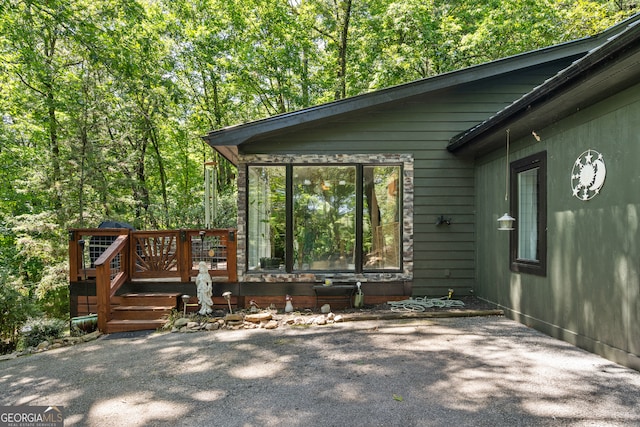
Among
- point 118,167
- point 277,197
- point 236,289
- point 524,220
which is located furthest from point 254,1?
point 524,220

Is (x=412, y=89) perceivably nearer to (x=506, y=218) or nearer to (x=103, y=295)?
(x=506, y=218)

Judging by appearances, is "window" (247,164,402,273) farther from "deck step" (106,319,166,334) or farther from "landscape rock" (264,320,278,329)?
"deck step" (106,319,166,334)

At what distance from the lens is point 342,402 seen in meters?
2.65

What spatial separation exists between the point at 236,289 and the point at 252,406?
136 inches

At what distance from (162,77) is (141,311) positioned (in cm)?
487

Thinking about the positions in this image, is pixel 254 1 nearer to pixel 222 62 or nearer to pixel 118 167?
pixel 222 62

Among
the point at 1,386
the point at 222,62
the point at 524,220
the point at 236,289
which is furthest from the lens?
the point at 222,62

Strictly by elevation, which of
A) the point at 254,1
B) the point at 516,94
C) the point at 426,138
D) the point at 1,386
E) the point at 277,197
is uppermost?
the point at 254,1

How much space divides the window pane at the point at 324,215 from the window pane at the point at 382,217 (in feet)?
0.84

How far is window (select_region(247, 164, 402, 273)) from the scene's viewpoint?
20.1ft

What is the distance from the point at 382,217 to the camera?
6.23 metres

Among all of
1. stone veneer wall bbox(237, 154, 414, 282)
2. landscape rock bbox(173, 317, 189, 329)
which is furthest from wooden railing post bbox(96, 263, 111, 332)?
stone veneer wall bbox(237, 154, 414, 282)

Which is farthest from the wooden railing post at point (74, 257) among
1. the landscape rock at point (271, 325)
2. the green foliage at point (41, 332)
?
the landscape rock at point (271, 325)

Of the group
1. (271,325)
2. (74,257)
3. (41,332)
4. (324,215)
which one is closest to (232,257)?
(271,325)
